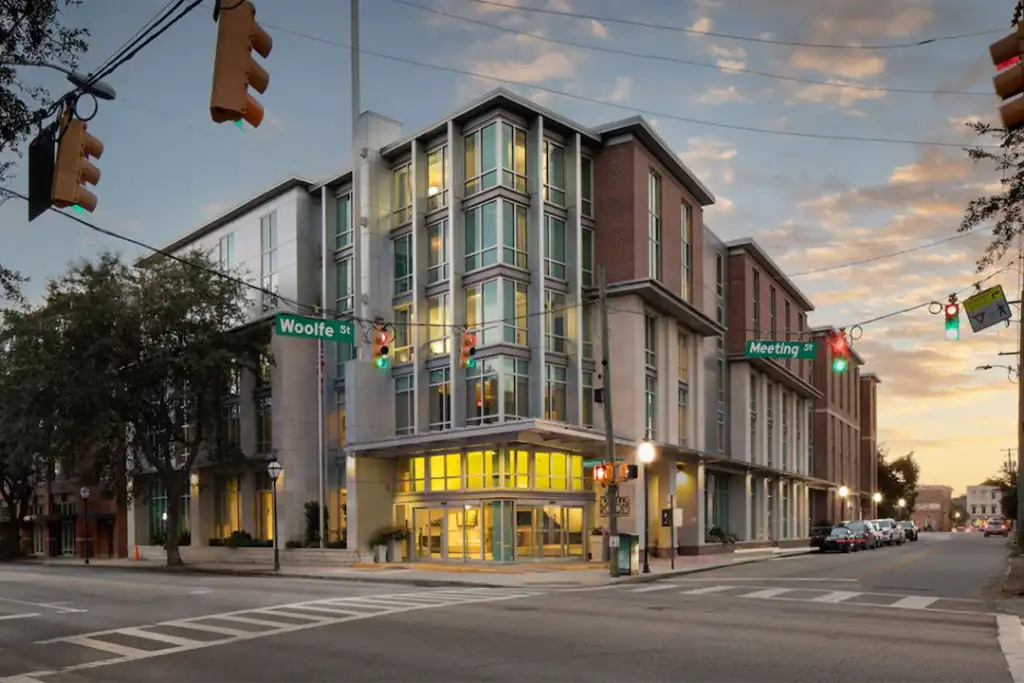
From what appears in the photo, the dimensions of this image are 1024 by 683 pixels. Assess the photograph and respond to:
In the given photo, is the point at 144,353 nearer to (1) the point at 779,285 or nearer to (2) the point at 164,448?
(2) the point at 164,448

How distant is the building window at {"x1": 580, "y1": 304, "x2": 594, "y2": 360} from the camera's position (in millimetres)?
42438

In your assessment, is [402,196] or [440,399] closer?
[440,399]

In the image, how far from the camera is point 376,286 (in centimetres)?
4347

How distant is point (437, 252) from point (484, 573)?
15.4 m

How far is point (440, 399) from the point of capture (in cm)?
4159

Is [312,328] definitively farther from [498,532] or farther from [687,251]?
[687,251]

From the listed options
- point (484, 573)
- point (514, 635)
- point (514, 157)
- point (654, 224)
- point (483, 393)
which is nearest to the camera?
point (514, 635)

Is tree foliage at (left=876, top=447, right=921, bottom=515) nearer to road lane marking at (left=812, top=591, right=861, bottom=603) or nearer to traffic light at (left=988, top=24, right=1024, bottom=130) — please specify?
road lane marking at (left=812, top=591, right=861, bottom=603)

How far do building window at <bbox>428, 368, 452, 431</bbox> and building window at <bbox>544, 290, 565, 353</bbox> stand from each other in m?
4.47

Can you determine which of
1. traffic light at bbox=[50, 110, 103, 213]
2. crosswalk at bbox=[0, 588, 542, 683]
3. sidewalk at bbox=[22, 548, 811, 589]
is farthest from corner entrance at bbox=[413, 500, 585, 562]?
traffic light at bbox=[50, 110, 103, 213]

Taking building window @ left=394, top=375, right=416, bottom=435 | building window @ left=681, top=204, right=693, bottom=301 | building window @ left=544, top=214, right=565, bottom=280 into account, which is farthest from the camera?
building window @ left=681, top=204, right=693, bottom=301

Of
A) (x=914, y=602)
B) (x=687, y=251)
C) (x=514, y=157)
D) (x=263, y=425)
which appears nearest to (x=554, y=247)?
(x=514, y=157)

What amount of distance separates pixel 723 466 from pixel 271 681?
147 ft

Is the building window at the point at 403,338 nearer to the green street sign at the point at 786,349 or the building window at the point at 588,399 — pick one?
the building window at the point at 588,399
